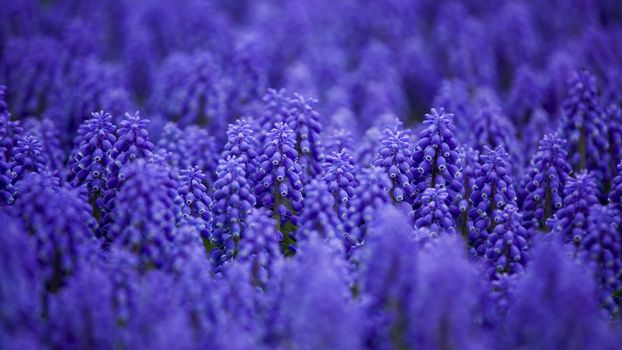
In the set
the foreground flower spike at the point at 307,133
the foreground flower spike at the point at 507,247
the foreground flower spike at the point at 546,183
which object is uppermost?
the foreground flower spike at the point at 307,133

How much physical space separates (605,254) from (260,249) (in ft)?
13.4

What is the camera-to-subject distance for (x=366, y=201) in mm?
7633

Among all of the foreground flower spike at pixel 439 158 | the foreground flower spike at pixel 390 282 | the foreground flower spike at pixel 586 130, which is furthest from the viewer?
the foreground flower spike at pixel 586 130

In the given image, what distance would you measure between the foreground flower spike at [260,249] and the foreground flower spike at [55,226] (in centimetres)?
185

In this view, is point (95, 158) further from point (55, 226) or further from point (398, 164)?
point (398, 164)

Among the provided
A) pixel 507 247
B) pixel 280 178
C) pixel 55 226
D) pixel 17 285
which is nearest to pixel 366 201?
pixel 280 178

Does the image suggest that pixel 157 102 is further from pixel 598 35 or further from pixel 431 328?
pixel 598 35

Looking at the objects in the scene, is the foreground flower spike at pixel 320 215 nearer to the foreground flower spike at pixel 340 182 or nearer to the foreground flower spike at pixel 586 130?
the foreground flower spike at pixel 340 182

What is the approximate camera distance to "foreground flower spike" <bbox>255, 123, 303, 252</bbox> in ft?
27.2

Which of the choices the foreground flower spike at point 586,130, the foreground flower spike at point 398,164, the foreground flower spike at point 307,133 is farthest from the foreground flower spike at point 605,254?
the foreground flower spike at point 307,133

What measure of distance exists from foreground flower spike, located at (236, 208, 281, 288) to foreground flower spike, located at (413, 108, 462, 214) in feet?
7.96

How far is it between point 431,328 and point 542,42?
14.0m

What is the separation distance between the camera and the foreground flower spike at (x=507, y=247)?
25.5 feet

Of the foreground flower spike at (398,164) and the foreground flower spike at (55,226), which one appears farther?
the foreground flower spike at (398,164)
